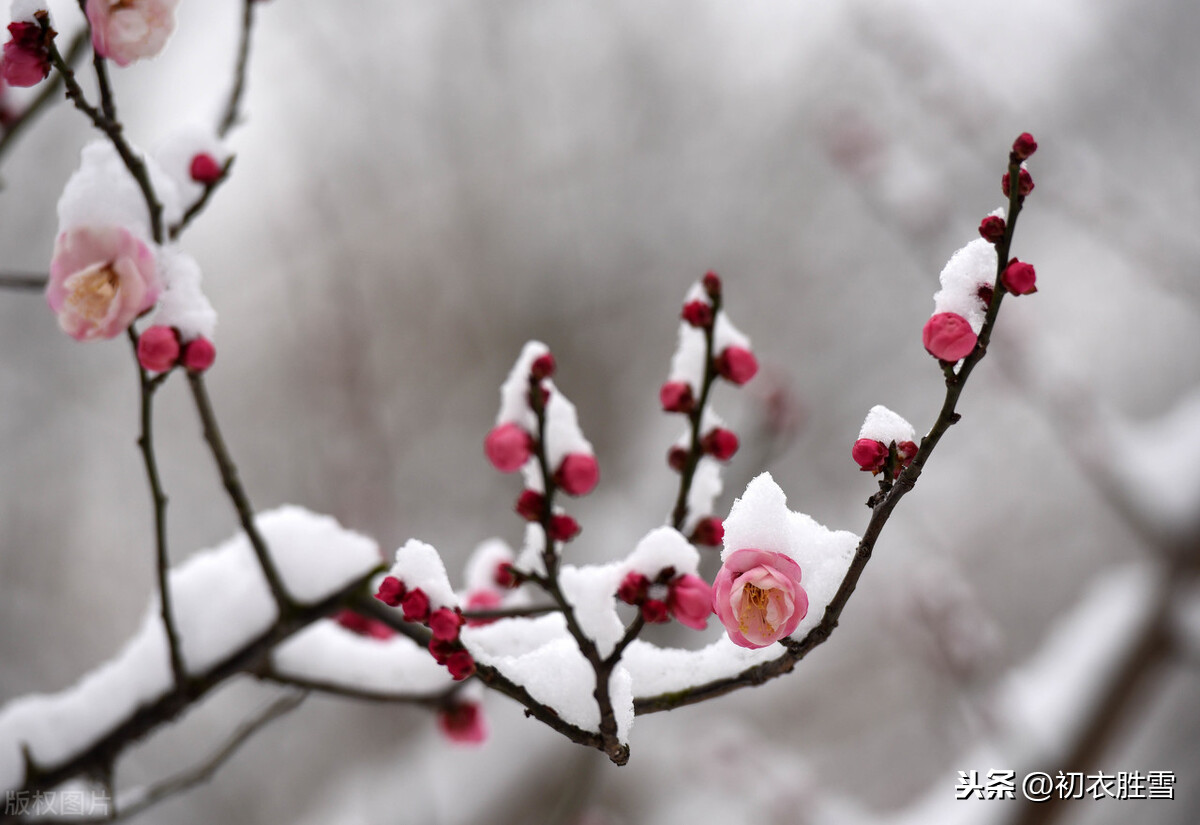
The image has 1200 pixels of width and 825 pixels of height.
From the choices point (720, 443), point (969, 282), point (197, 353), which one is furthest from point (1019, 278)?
point (197, 353)

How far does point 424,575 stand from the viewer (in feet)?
2.23

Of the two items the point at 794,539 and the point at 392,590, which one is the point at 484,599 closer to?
the point at 392,590

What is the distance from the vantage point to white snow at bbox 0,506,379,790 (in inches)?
41.5

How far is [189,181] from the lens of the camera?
1.01 m

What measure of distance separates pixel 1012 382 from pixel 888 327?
305 centimetres

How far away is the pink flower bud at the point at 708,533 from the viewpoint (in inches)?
39.2

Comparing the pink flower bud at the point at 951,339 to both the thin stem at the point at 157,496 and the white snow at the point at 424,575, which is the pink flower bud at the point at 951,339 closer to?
the white snow at the point at 424,575

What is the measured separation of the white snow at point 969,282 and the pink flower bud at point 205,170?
97 centimetres

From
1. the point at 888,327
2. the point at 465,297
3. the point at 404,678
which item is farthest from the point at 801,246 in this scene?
the point at 404,678

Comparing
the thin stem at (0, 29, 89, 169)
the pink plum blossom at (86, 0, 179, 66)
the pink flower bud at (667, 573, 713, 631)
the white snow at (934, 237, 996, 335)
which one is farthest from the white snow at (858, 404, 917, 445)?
the thin stem at (0, 29, 89, 169)

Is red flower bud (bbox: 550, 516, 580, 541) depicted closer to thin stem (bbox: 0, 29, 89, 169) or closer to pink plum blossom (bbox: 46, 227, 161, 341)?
pink plum blossom (bbox: 46, 227, 161, 341)

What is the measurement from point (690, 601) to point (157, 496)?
2.27 ft

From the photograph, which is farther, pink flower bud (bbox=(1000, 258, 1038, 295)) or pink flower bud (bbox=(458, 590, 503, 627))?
Result: pink flower bud (bbox=(458, 590, 503, 627))

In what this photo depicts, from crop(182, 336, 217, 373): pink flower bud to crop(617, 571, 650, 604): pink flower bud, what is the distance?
553 millimetres
